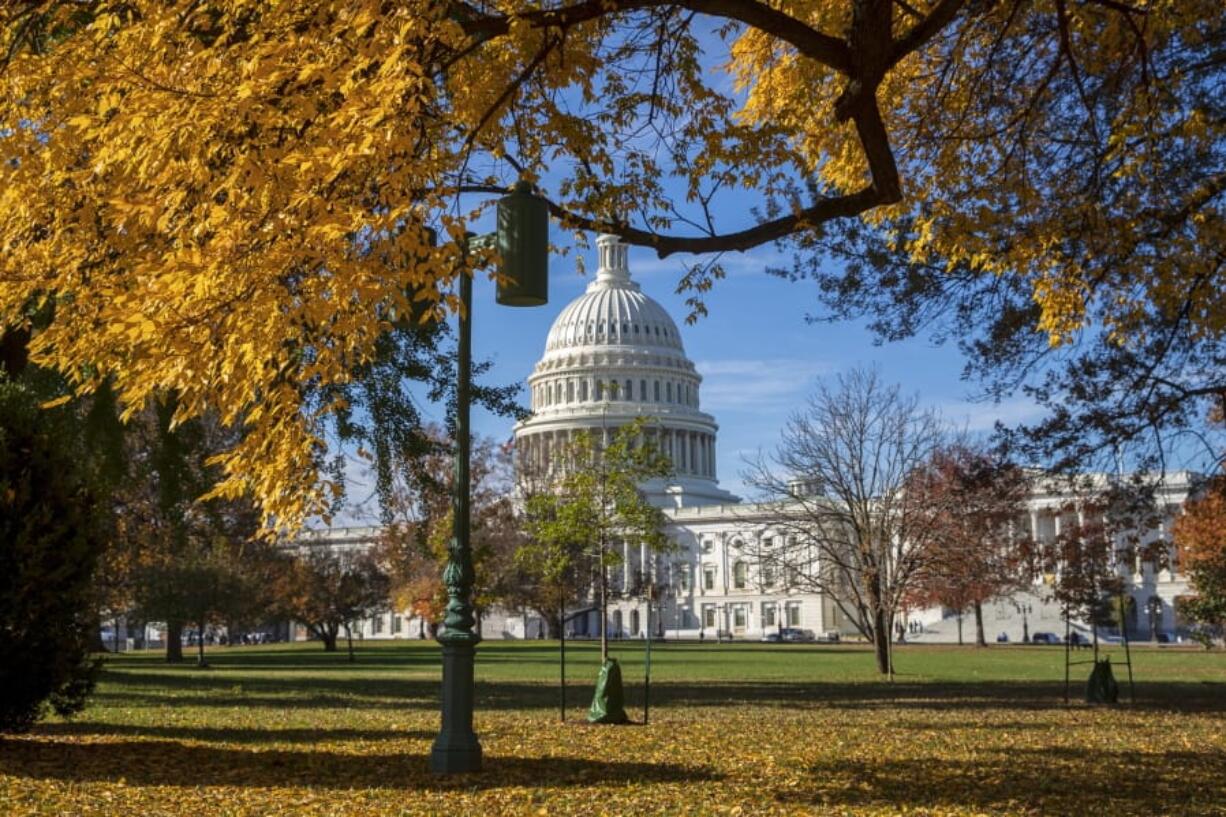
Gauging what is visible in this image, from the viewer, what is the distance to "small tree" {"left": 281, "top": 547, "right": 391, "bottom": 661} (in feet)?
212

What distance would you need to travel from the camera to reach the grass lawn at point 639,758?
9.54 metres

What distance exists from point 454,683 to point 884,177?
5.41 metres

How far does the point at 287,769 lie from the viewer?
37.8 ft

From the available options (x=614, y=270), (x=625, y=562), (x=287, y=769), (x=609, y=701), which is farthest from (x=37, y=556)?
(x=614, y=270)

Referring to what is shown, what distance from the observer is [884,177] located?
31.4 ft

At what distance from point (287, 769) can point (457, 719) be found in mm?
1866

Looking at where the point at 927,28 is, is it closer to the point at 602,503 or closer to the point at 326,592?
the point at 602,503

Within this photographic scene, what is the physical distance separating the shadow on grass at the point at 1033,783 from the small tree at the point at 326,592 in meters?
51.2

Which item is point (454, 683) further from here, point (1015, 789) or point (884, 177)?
point (884, 177)

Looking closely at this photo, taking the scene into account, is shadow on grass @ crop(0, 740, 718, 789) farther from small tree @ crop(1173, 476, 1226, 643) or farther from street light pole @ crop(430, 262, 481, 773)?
small tree @ crop(1173, 476, 1226, 643)

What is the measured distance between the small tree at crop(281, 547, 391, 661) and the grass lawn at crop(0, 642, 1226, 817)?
4118cm

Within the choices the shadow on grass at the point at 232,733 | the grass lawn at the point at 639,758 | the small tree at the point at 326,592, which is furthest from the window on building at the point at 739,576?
the shadow on grass at the point at 232,733

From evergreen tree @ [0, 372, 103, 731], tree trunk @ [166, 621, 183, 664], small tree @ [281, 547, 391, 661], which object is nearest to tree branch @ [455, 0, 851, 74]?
evergreen tree @ [0, 372, 103, 731]

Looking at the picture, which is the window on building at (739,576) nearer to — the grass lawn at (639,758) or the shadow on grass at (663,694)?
the shadow on grass at (663,694)
